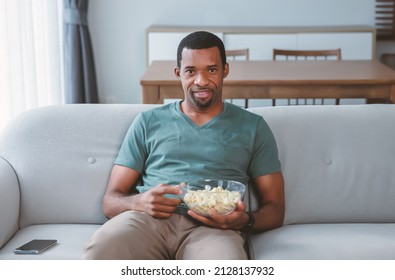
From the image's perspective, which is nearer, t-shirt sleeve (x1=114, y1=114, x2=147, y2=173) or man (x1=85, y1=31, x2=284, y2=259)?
man (x1=85, y1=31, x2=284, y2=259)

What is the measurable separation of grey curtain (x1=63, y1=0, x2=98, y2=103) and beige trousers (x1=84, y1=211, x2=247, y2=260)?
2.95m

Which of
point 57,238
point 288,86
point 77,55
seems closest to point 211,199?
point 57,238

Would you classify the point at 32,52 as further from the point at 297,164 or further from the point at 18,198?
the point at 297,164

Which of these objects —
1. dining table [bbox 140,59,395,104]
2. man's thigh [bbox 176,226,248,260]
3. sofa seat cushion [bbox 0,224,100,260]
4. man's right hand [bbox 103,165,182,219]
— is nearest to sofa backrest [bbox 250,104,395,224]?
man's thigh [bbox 176,226,248,260]

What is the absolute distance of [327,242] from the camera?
1.99m

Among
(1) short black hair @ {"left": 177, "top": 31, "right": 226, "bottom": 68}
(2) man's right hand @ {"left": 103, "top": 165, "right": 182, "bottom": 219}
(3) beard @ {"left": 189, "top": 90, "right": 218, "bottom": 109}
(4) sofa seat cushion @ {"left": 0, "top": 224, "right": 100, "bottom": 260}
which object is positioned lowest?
(4) sofa seat cushion @ {"left": 0, "top": 224, "right": 100, "bottom": 260}

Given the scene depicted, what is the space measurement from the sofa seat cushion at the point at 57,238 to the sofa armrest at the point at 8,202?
0.03 metres

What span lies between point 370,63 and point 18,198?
2441 mm

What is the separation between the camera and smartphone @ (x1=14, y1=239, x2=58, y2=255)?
1.93 m

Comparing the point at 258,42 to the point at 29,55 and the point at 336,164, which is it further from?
the point at 336,164

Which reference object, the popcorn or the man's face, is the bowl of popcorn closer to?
the popcorn

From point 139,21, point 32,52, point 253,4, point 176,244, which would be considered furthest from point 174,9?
point 176,244

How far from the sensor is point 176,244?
1941mm

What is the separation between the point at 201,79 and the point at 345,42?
3.17 metres
